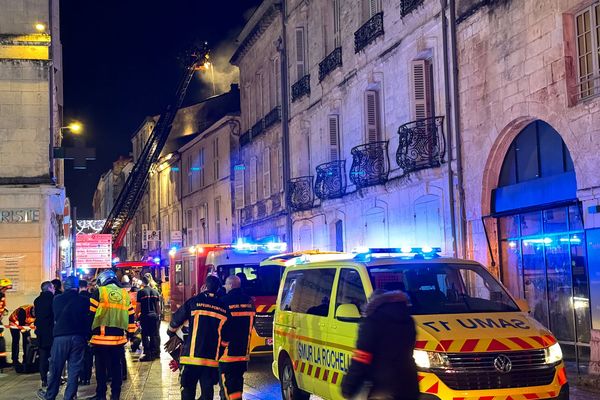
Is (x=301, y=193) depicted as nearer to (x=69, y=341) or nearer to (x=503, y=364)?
(x=69, y=341)

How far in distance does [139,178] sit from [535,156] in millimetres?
28163

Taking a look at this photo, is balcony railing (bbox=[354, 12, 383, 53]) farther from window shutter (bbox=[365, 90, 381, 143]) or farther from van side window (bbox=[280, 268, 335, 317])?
van side window (bbox=[280, 268, 335, 317])

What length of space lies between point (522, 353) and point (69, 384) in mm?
6351

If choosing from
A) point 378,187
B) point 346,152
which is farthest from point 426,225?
point 346,152

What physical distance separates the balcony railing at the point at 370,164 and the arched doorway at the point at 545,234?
517 cm

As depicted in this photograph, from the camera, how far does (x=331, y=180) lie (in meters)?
24.8

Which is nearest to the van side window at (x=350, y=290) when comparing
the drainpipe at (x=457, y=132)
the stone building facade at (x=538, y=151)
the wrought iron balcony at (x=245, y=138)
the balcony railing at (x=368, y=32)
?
the stone building facade at (x=538, y=151)

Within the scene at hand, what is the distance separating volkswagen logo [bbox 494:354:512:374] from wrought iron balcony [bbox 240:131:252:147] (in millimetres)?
28197

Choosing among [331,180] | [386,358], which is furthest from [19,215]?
[386,358]

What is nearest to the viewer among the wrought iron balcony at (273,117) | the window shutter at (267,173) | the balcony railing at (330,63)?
the balcony railing at (330,63)

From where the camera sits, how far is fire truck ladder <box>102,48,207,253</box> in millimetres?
37312

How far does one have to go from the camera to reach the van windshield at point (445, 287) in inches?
333

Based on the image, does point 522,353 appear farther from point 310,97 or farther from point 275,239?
point 275,239

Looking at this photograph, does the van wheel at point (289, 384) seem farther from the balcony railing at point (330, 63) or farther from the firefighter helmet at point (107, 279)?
the balcony railing at point (330, 63)
